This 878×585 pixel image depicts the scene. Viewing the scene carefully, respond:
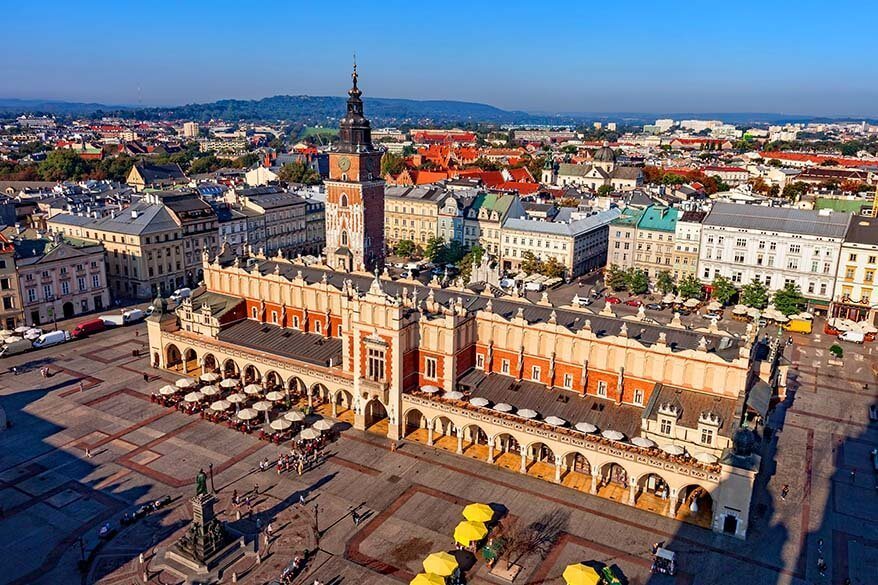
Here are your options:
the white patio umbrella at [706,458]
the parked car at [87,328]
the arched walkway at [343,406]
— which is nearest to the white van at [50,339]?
the parked car at [87,328]

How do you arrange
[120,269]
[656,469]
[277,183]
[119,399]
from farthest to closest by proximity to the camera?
[277,183]
[120,269]
[119,399]
[656,469]

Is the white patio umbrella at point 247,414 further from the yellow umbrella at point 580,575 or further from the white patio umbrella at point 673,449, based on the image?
the white patio umbrella at point 673,449

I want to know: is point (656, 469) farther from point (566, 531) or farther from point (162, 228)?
point (162, 228)

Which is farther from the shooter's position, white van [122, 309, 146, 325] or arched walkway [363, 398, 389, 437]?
white van [122, 309, 146, 325]

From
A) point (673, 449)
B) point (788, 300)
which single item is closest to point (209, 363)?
point (673, 449)

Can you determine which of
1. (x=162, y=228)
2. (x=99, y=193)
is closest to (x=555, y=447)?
(x=162, y=228)

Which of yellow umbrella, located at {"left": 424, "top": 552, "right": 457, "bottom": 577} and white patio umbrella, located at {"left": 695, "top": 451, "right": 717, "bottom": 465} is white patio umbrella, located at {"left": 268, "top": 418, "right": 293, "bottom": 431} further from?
white patio umbrella, located at {"left": 695, "top": 451, "right": 717, "bottom": 465}

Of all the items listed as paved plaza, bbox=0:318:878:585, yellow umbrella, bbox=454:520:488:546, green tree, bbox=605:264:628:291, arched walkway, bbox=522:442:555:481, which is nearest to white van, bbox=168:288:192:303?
paved plaza, bbox=0:318:878:585
